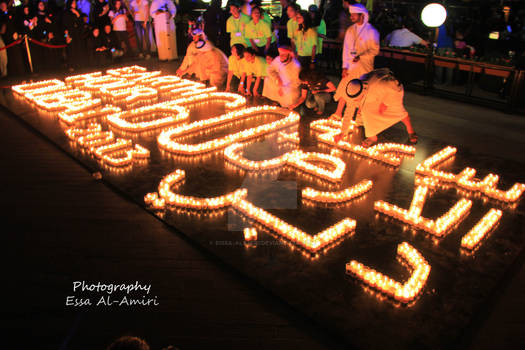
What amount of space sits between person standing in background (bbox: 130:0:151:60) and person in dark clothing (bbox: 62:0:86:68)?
148 cm

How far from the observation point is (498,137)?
5.86m

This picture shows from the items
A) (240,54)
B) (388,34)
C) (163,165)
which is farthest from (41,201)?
(388,34)

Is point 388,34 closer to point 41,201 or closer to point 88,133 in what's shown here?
point 88,133

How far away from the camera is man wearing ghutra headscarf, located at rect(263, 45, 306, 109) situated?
21.6 ft

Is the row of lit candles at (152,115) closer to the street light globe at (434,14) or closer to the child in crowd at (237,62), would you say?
the child in crowd at (237,62)

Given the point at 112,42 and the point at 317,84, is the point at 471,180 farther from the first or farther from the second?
the point at 112,42

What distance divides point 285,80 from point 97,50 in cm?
646

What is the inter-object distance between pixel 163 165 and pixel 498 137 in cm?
479

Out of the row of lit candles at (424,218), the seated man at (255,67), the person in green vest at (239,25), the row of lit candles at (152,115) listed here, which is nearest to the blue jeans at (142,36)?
the person in green vest at (239,25)

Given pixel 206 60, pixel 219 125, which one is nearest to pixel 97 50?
pixel 206 60

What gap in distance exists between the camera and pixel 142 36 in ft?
38.8

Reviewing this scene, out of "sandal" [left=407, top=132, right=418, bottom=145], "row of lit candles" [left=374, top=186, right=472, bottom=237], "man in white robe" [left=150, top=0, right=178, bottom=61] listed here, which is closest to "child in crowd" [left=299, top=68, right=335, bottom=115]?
"sandal" [left=407, top=132, right=418, bottom=145]

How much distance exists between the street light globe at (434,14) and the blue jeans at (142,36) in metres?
7.83

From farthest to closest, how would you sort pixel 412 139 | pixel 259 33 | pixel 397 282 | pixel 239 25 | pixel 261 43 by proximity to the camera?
1. pixel 239 25
2. pixel 261 43
3. pixel 259 33
4. pixel 412 139
5. pixel 397 282
